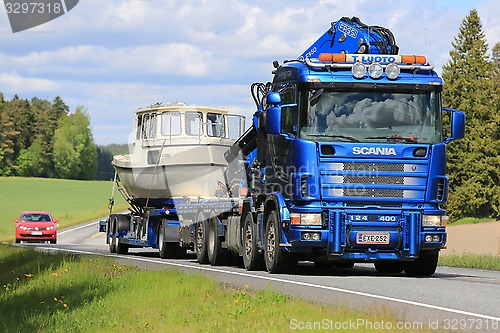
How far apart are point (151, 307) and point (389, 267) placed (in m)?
9.08

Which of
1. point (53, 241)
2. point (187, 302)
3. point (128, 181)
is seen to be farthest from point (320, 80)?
point (53, 241)

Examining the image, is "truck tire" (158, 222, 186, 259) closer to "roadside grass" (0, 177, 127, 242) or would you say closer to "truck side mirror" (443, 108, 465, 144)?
"truck side mirror" (443, 108, 465, 144)

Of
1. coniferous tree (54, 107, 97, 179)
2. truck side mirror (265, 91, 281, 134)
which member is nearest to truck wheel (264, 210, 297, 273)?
truck side mirror (265, 91, 281, 134)

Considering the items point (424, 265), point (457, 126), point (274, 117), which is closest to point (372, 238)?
point (424, 265)

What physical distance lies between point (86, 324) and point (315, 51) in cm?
1188

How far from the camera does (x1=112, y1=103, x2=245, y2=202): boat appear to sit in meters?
29.5

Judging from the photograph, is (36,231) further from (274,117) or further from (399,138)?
(399,138)

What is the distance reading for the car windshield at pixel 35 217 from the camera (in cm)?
5249

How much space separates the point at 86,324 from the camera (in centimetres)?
1300

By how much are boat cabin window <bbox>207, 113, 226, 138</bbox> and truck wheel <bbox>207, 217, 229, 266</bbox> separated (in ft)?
14.2

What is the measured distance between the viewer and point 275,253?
20.1 meters

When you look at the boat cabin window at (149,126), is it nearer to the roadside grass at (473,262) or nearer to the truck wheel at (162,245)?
the truck wheel at (162,245)

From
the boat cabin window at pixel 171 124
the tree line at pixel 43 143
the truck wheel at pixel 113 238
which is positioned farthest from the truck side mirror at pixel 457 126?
the tree line at pixel 43 143

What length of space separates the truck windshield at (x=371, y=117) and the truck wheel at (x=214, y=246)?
6689 millimetres
